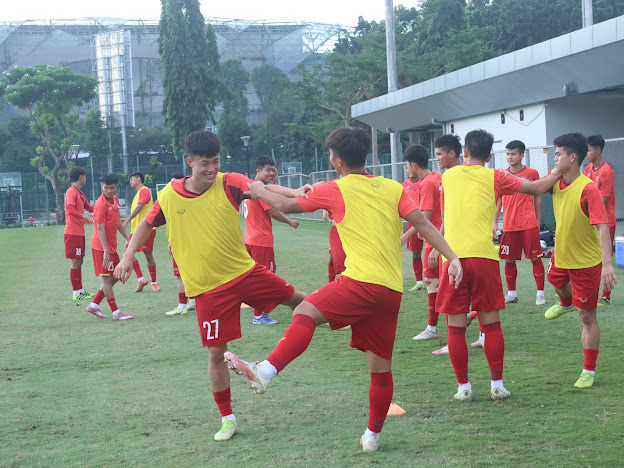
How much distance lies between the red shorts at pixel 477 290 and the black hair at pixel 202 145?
77.8 inches

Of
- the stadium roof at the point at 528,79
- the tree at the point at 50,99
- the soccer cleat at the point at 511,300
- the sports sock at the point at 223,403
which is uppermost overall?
the tree at the point at 50,99

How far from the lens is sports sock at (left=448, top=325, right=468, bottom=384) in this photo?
5473 mm

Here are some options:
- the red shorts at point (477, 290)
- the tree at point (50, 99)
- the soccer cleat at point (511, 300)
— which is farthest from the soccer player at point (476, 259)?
the tree at point (50, 99)

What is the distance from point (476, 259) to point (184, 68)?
45.7 metres

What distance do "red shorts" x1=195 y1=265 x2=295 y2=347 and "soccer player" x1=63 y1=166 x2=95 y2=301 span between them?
7.19 meters

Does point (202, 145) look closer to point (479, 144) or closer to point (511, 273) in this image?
point (479, 144)

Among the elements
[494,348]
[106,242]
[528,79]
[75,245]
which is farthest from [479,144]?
[528,79]

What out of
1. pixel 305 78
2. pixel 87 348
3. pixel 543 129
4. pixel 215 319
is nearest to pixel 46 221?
pixel 305 78

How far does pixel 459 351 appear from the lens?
5.46 metres

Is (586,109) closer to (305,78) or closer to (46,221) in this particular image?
(305,78)

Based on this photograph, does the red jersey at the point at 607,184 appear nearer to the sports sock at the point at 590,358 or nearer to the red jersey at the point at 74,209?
the sports sock at the point at 590,358

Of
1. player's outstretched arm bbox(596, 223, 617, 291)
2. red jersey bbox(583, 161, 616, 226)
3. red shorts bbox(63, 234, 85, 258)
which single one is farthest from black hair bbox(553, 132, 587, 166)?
red shorts bbox(63, 234, 85, 258)

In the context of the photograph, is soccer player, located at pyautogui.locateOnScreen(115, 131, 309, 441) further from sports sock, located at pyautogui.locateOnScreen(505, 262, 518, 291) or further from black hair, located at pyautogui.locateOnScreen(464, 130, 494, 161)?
sports sock, located at pyautogui.locateOnScreen(505, 262, 518, 291)

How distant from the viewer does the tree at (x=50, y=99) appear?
53969mm
